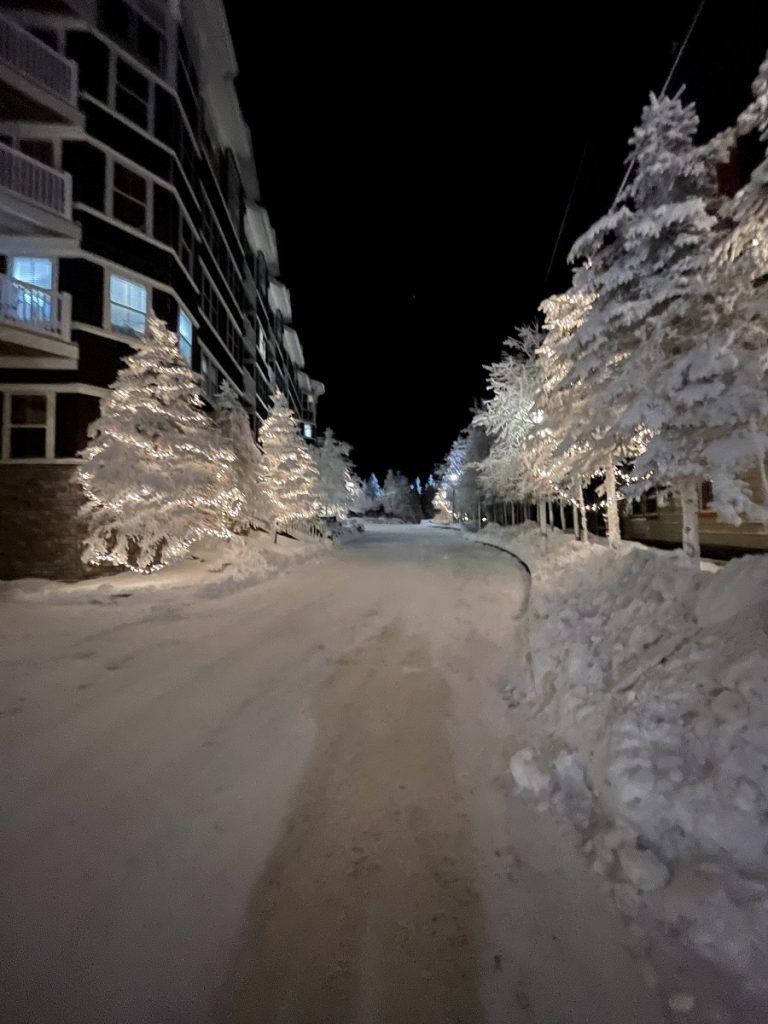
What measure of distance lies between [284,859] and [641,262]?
11268 millimetres

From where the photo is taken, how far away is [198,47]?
21984mm

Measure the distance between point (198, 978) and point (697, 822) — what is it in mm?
2933

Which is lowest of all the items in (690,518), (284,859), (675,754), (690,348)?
(284,859)

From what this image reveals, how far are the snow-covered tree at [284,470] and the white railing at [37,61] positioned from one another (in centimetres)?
1374

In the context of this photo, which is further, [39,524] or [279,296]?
[279,296]

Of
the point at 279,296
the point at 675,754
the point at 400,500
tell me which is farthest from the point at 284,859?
the point at 400,500

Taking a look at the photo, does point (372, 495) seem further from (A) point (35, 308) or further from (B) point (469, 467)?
(A) point (35, 308)

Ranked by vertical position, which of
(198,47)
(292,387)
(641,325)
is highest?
(198,47)

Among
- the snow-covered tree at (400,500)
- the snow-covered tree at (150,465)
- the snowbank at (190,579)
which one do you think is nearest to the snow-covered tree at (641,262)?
the snowbank at (190,579)

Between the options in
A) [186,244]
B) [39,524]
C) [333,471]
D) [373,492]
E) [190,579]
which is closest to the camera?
[190,579]

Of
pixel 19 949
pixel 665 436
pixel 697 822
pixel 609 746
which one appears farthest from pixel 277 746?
pixel 665 436

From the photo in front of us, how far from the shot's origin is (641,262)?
10.8 metres

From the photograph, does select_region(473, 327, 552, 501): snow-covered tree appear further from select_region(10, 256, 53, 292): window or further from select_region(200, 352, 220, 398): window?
select_region(10, 256, 53, 292): window

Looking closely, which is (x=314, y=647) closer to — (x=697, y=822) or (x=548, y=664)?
(x=548, y=664)
